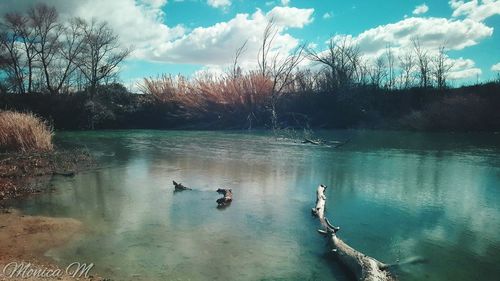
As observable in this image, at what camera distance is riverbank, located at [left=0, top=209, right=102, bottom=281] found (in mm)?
3555

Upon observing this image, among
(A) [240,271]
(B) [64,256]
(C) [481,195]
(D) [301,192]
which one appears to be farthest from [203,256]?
(C) [481,195]

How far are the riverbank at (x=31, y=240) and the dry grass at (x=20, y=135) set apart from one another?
6.24m

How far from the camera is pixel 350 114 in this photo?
72.9 ft

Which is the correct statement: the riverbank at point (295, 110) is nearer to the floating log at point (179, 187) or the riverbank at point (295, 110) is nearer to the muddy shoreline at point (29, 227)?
the muddy shoreline at point (29, 227)

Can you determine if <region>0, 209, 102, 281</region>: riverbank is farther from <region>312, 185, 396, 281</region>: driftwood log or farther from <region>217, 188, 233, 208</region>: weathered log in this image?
<region>312, 185, 396, 281</region>: driftwood log

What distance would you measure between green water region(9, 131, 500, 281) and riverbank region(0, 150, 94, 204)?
1.25ft

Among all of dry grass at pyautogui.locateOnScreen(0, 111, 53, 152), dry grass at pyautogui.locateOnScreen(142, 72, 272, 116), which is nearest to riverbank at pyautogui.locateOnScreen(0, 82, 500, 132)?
dry grass at pyautogui.locateOnScreen(142, 72, 272, 116)

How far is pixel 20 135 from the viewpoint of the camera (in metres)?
11.0

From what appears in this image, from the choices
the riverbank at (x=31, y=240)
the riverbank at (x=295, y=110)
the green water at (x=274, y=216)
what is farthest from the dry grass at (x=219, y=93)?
the riverbank at (x=31, y=240)

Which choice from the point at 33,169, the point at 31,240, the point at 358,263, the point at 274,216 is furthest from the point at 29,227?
the point at 33,169

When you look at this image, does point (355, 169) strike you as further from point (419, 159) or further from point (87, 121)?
point (87, 121)

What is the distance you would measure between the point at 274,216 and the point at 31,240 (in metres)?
2.82

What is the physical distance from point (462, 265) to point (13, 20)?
28.1 m

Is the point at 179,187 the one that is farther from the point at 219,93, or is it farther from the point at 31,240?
the point at 219,93
